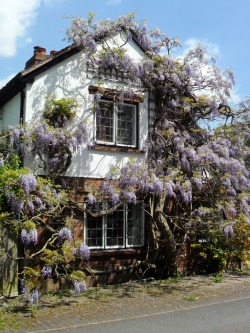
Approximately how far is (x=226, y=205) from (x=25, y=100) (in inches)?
279

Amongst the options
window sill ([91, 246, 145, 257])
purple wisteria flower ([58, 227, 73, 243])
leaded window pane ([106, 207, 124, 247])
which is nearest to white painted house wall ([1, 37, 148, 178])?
leaded window pane ([106, 207, 124, 247])

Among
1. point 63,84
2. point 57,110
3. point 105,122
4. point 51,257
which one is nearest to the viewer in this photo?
point 51,257

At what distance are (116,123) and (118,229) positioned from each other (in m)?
3.49

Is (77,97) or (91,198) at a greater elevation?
(77,97)

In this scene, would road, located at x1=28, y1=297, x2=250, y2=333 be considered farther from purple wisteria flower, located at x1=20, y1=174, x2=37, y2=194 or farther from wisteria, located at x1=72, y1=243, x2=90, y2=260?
purple wisteria flower, located at x1=20, y1=174, x2=37, y2=194

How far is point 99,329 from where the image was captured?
29.2 ft

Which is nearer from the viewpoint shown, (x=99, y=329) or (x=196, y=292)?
(x=99, y=329)

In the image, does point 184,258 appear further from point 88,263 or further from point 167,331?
point 167,331

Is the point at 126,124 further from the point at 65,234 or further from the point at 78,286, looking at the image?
the point at 78,286

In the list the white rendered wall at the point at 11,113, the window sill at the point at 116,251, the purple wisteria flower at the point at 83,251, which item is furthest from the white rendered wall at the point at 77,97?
the purple wisteria flower at the point at 83,251

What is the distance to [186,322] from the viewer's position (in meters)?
9.42

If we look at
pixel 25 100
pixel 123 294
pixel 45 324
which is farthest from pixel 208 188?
pixel 45 324

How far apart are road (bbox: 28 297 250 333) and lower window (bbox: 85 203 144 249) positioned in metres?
4.28

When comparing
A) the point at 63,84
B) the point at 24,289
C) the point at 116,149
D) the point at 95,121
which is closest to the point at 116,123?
the point at 95,121
